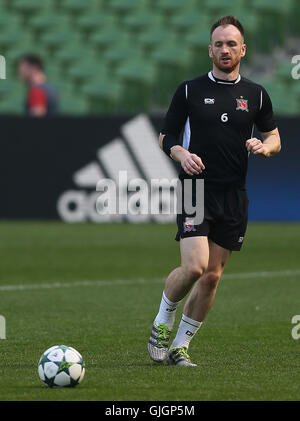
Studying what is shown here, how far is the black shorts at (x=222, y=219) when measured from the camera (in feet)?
22.2

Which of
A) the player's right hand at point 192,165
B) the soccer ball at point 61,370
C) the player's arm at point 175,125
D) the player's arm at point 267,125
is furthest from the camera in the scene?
the player's arm at point 267,125

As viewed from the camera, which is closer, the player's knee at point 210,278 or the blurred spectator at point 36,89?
the player's knee at point 210,278

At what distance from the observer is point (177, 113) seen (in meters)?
6.86

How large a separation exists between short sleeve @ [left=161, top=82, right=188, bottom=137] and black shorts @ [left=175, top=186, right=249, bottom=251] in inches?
18.1

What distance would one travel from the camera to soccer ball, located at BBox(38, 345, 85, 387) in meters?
5.88

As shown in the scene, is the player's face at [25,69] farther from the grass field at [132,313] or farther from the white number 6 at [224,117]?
the white number 6 at [224,117]

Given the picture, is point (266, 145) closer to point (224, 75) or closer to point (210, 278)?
point (224, 75)

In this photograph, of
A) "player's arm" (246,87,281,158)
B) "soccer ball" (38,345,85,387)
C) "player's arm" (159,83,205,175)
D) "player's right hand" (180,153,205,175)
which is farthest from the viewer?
"player's arm" (246,87,281,158)

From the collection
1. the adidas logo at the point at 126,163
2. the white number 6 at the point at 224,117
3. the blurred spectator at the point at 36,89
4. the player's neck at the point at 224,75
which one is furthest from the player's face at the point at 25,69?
the white number 6 at the point at 224,117

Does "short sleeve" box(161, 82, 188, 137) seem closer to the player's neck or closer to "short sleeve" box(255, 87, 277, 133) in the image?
the player's neck

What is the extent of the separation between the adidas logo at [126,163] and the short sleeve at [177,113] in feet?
34.9

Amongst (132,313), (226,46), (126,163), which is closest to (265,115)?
(226,46)

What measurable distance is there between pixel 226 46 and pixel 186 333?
1.91 m

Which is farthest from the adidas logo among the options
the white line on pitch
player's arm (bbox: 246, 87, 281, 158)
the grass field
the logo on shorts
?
the logo on shorts
